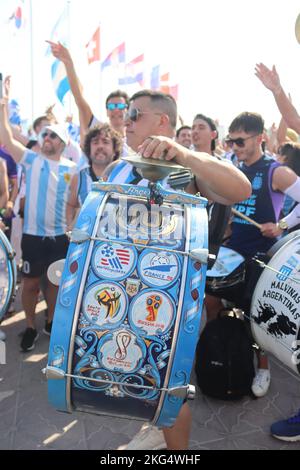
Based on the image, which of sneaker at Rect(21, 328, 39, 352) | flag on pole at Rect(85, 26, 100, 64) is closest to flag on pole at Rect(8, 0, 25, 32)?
flag on pole at Rect(85, 26, 100, 64)

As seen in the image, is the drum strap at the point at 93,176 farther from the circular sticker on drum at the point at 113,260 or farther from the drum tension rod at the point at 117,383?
the drum tension rod at the point at 117,383

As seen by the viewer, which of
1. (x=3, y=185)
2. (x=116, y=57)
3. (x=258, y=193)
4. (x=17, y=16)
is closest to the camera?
(x=258, y=193)

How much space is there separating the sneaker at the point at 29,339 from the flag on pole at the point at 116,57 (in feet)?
45.5

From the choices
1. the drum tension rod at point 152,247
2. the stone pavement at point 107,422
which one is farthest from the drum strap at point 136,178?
the stone pavement at point 107,422

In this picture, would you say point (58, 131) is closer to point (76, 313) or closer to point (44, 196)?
point (44, 196)

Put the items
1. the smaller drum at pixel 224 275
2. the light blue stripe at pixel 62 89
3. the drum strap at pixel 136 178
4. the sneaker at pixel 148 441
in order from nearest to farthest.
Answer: the drum strap at pixel 136 178
the sneaker at pixel 148 441
the smaller drum at pixel 224 275
the light blue stripe at pixel 62 89

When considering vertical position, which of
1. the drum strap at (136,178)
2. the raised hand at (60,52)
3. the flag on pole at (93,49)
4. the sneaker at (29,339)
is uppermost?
the flag on pole at (93,49)

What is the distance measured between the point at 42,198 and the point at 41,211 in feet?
0.42

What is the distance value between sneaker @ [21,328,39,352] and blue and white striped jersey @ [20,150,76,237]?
887 mm

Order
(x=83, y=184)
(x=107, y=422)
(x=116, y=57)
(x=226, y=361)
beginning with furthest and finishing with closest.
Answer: (x=116, y=57)
(x=83, y=184)
(x=226, y=361)
(x=107, y=422)

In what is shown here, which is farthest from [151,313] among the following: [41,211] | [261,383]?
[41,211]

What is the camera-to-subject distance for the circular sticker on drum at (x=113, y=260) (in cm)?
153

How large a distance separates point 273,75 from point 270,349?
2.38 metres

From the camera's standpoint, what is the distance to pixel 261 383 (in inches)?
119
